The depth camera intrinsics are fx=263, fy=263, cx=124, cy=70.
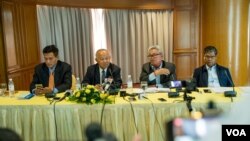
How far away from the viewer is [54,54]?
3113mm

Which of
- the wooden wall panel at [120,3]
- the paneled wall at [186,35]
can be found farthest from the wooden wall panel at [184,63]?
the wooden wall panel at [120,3]

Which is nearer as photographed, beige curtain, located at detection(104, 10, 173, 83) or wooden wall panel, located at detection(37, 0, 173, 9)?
wooden wall panel, located at detection(37, 0, 173, 9)

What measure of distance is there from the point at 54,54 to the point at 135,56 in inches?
138

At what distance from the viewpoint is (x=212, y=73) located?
318cm

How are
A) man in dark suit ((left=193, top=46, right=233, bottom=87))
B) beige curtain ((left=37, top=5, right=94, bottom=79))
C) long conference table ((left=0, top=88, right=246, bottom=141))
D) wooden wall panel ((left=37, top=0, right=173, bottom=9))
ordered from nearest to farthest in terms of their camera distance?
long conference table ((left=0, top=88, right=246, bottom=141))
man in dark suit ((left=193, top=46, right=233, bottom=87))
beige curtain ((left=37, top=5, right=94, bottom=79))
wooden wall panel ((left=37, top=0, right=173, bottom=9))

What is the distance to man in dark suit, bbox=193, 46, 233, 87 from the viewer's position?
10.2 feet

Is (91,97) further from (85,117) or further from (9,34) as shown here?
(9,34)

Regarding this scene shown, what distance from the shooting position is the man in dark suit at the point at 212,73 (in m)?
3.10

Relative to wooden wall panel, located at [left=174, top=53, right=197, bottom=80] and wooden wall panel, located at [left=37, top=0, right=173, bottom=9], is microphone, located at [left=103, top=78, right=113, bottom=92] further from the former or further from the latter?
wooden wall panel, located at [left=174, top=53, right=197, bottom=80]

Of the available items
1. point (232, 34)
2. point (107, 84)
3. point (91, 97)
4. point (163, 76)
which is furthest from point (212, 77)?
point (232, 34)

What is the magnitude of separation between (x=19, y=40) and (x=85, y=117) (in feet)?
8.51

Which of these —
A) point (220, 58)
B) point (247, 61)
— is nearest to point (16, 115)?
point (220, 58)

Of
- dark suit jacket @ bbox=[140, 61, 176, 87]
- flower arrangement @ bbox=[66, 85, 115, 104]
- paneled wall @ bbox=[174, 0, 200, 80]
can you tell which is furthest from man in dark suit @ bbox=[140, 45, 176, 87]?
paneled wall @ bbox=[174, 0, 200, 80]

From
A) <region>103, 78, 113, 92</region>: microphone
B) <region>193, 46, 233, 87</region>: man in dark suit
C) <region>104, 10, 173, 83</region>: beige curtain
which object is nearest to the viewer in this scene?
<region>103, 78, 113, 92</region>: microphone
